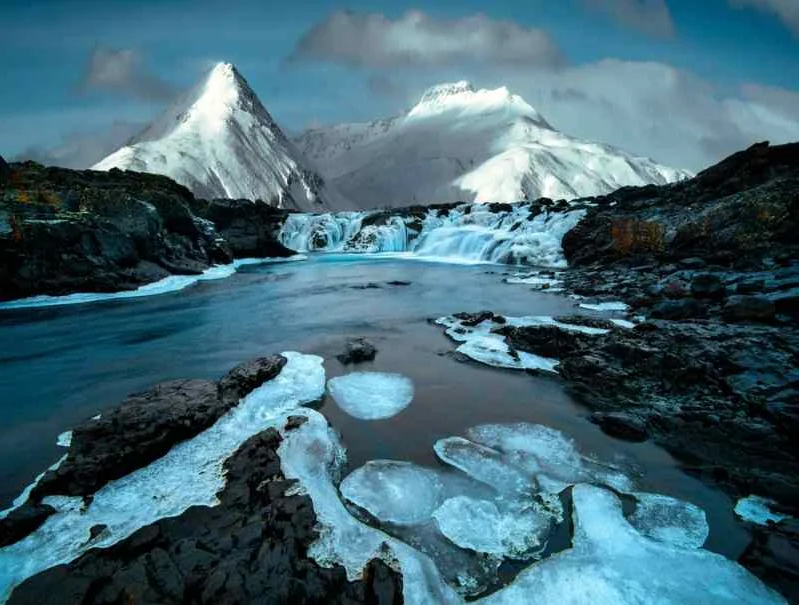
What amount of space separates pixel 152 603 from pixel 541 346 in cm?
795

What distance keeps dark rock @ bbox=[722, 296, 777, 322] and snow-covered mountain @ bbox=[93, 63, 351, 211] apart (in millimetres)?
115981

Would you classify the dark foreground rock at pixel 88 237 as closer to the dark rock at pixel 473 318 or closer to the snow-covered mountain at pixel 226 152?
the dark rock at pixel 473 318

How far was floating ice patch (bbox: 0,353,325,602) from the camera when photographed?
3555 millimetres

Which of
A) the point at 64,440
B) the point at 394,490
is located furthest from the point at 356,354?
the point at 64,440

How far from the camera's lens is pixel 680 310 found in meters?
11.1

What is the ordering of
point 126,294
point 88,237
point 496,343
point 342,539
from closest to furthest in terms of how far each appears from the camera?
point 342,539 → point 496,343 → point 126,294 → point 88,237

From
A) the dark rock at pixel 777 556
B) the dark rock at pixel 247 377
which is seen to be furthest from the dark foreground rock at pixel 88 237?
the dark rock at pixel 777 556

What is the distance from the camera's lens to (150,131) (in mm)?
170625

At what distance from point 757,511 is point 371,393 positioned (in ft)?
16.9

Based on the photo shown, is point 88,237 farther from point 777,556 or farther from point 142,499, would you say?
point 777,556

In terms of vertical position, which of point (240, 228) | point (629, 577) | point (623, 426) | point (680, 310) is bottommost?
point (629, 577)

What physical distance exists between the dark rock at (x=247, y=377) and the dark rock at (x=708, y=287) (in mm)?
12286

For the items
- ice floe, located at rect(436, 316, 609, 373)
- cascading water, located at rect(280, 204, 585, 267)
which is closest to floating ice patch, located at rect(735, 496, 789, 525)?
ice floe, located at rect(436, 316, 609, 373)

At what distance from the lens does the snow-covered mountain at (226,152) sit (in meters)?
112
